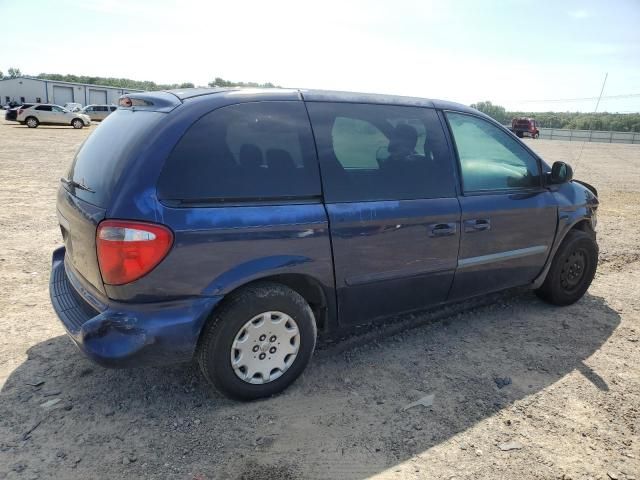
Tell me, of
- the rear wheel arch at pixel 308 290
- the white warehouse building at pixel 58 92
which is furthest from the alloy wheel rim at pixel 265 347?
the white warehouse building at pixel 58 92

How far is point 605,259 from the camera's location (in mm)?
5855

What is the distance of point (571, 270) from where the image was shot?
4.36 metres

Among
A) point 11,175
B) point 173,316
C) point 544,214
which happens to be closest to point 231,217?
point 173,316

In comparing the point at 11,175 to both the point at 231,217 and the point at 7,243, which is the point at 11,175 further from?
the point at 231,217

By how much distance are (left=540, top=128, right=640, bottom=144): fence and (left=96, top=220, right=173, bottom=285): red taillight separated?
166 ft

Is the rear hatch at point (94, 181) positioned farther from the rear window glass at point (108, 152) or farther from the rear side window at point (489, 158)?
the rear side window at point (489, 158)

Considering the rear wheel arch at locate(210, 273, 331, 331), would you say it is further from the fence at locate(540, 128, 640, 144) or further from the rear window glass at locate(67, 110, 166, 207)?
the fence at locate(540, 128, 640, 144)

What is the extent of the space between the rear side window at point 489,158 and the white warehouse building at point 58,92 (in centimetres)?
6791

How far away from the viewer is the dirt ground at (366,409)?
2395 millimetres

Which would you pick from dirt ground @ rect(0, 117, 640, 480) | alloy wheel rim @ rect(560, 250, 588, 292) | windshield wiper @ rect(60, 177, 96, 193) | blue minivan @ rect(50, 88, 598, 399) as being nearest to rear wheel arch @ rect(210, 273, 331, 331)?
blue minivan @ rect(50, 88, 598, 399)

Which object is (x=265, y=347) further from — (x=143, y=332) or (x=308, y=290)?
(x=143, y=332)

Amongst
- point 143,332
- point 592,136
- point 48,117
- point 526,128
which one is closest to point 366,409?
point 143,332

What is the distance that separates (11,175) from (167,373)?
30.5ft

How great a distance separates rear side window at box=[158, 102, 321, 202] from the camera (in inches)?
98.1
